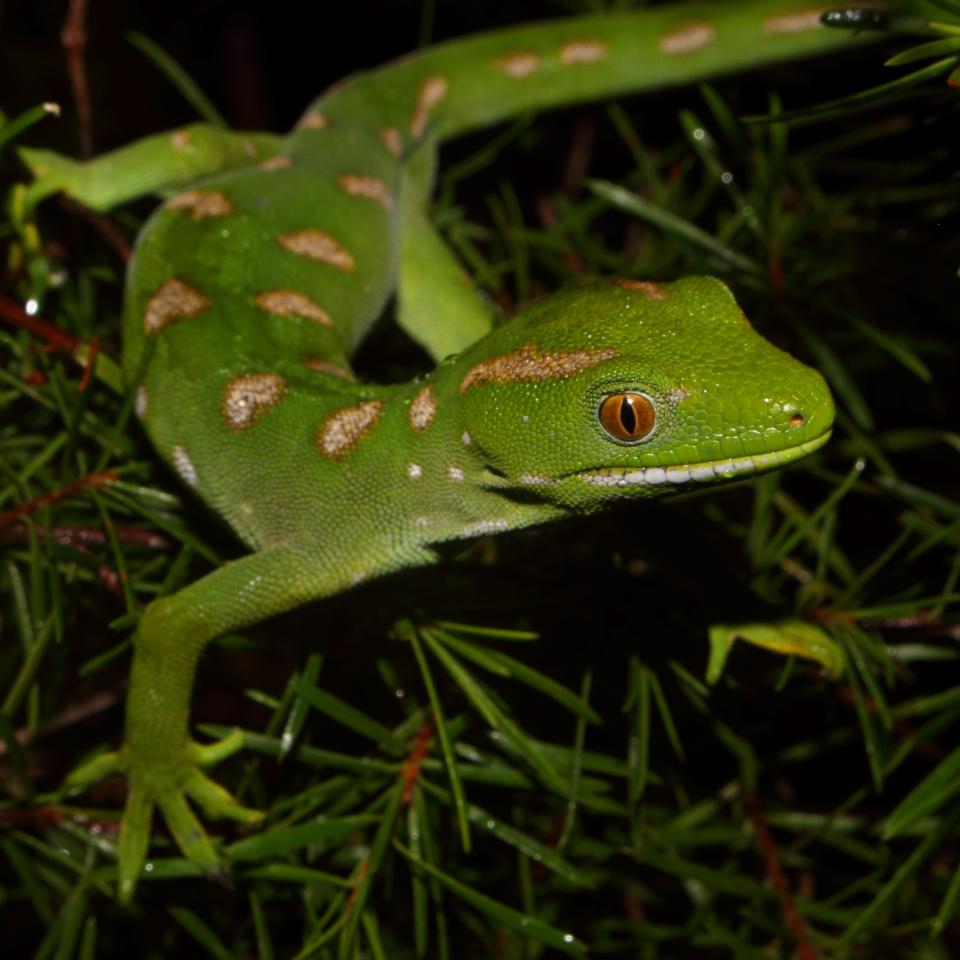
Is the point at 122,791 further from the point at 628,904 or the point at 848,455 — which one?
the point at 848,455

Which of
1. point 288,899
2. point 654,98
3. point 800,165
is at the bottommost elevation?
point 288,899

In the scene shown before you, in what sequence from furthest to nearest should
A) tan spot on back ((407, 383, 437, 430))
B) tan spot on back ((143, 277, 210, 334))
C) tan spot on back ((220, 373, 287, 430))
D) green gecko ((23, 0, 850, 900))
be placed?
tan spot on back ((143, 277, 210, 334)) → tan spot on back ((220, 373, 287, 430)) → tan spot on back ((407, 383, 437, 430)) → green gecko ((23, 0, 850, 900))

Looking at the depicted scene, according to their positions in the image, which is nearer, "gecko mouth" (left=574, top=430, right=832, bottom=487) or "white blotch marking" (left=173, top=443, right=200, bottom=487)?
"gecko mouth" (left=574, top=430, right=832, bottom=487)

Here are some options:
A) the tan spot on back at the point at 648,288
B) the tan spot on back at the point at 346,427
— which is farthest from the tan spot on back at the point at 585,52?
the tan spot on back at the point at 346,427

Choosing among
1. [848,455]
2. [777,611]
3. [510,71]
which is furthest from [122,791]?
[510,71]

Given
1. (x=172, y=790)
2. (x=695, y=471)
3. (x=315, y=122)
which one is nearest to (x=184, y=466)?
(x=172, y=790)

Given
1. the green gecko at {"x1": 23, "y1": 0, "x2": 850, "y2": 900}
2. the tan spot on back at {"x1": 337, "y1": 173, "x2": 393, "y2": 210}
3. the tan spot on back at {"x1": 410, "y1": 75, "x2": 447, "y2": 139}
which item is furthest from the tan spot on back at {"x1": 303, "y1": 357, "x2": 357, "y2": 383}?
the tan spot on back at {"x1": 410, "y1": 75, "x2": 447, "y2": 139}

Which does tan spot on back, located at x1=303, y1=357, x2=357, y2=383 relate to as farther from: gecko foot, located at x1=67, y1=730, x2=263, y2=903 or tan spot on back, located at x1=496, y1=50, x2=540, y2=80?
tan spot on back, located at x1=496, y1=50, x2=540, y2=80
